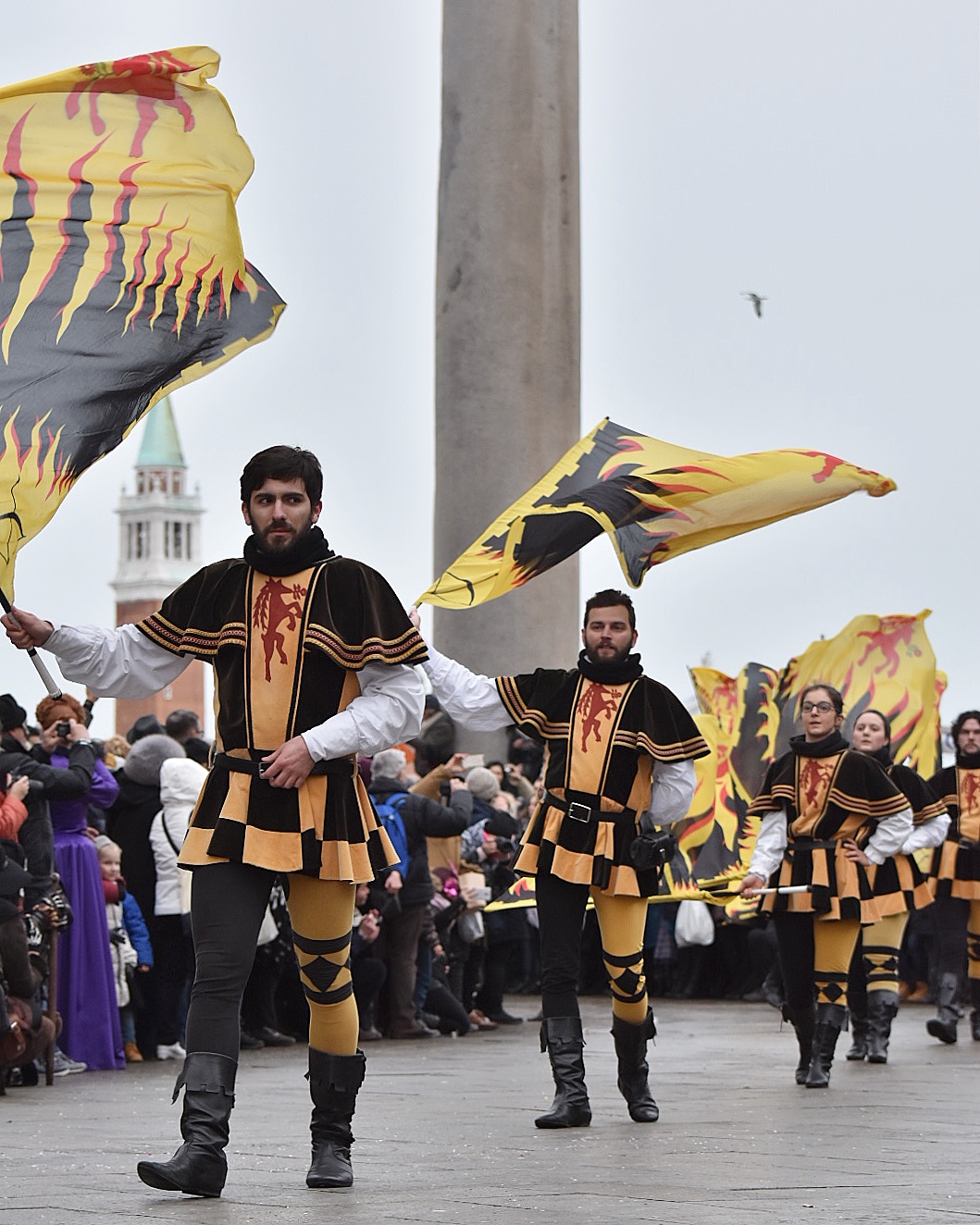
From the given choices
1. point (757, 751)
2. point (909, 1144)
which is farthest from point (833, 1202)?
point (757, 751)

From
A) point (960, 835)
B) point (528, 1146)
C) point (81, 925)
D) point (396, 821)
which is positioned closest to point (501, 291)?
point (960, 835)

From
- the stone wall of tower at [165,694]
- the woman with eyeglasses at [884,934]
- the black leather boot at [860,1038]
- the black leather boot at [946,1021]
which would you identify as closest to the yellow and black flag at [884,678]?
the black leather boot at [946,1021]

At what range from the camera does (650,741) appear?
8602mm

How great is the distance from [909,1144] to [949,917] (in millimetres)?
6926

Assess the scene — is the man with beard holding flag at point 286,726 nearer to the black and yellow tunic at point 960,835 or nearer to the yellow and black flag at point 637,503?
the yellow and black flag at point 637,503

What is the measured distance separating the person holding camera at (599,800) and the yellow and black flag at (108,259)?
1735 millimetres

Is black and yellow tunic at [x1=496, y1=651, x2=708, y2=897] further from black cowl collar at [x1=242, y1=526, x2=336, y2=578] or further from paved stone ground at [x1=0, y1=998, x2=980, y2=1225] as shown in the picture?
black cowl collar at [x1=242, y1=526, x2=336, y2=578]

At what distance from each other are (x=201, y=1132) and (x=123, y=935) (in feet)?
19.7

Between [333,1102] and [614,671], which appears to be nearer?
[333,1102]

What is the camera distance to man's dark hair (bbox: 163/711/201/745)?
1369 cm

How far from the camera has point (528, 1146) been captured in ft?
25.0

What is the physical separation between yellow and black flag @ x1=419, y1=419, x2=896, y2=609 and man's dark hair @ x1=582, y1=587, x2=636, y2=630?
0.62 metres

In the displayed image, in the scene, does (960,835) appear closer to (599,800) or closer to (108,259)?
(599,800)

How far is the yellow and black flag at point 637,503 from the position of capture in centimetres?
959
